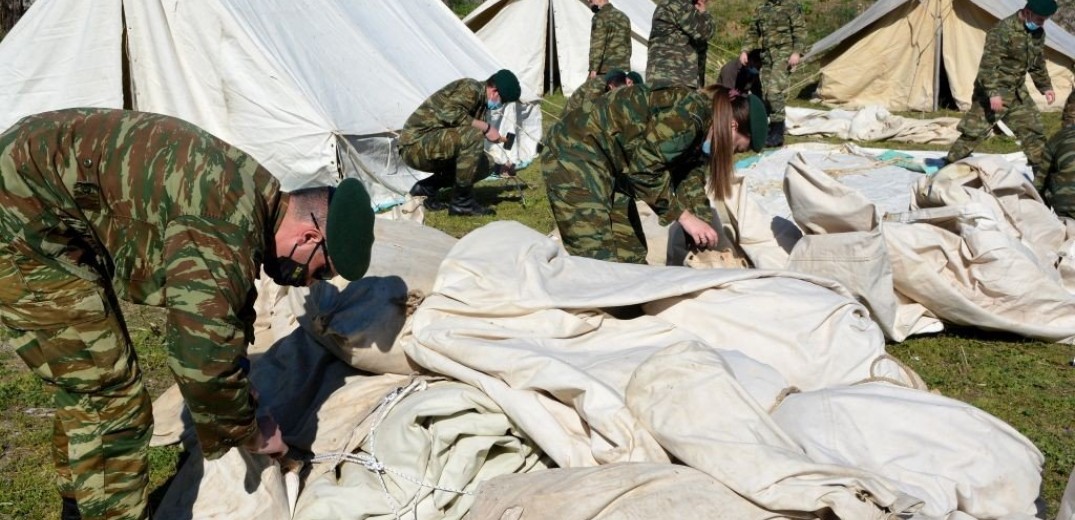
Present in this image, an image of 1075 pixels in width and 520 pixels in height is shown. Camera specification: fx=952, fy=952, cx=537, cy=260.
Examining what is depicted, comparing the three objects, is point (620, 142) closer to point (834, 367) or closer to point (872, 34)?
point (834, 367)

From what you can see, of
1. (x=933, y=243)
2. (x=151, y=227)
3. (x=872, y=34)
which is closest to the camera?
(x=151, y=227)

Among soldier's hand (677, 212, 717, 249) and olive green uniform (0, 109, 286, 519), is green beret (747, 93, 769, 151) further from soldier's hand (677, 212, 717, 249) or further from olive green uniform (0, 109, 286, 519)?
olive green uniform (0, 109, 286, 519)

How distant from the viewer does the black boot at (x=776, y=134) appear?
400 inches

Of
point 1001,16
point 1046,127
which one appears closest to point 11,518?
point 1046,127

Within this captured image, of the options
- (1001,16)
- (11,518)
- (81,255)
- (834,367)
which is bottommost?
(11,518)

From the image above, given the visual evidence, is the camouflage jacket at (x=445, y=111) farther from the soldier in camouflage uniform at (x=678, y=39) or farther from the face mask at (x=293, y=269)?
the face mask at (x=293, y=269)

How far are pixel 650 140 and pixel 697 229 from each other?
0.45 metres

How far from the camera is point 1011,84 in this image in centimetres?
833

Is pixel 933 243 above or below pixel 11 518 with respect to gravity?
above

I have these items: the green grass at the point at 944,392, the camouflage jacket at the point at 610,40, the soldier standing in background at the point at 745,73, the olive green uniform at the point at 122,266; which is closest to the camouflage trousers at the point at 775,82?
the soldier standing in background at the point at 745,73

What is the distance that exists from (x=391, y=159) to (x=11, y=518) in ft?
16.3

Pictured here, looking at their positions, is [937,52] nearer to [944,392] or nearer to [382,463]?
[944,392]

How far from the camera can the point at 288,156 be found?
732 cm

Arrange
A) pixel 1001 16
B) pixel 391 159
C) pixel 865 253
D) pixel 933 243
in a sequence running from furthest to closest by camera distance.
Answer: pixel 1001 16, pixel 391 159, pixel 933 243, pixel 865 253
